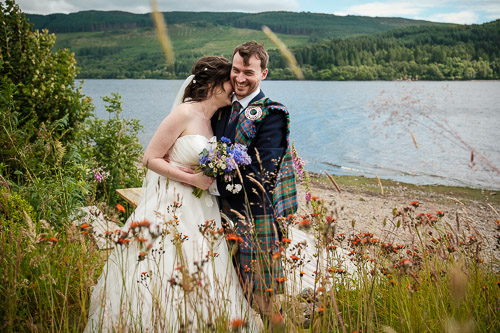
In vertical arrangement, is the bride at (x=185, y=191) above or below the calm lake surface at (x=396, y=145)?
above

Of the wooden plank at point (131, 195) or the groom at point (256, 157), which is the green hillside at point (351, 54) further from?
the wooden plank at point (131, 195)

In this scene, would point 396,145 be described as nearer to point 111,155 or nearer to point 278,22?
point 111,155

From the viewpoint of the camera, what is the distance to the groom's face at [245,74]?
3.73 metres

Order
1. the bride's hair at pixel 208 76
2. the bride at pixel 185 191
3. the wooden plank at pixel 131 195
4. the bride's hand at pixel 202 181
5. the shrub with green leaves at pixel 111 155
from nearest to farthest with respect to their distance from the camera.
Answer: the bride at pixel 185 191, the bride's hand at pixel 202 181, the bride's hair at pixel 208 76, the wooden plank at pixel 131 195, the shrub with green leaves at pixel 111 155

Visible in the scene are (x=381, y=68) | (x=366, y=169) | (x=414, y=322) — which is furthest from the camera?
(x=381, y=68)

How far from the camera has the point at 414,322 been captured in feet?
7.92

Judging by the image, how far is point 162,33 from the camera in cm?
202

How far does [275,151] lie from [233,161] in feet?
2.00

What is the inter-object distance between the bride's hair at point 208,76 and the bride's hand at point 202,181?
0.95 m

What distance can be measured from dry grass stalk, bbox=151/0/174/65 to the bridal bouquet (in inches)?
49.0

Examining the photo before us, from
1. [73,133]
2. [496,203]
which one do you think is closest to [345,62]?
[496,203]

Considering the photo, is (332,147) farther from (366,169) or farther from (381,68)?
(381,68)

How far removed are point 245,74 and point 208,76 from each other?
0.53 m

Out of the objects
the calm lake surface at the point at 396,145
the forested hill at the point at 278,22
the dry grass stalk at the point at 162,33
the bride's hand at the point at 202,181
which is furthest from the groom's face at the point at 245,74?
the forested hill at the point at 278,22
